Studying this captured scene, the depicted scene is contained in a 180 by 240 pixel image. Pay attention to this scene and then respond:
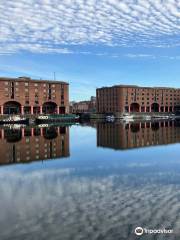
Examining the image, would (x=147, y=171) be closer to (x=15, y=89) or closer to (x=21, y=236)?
(x=21, y=236)

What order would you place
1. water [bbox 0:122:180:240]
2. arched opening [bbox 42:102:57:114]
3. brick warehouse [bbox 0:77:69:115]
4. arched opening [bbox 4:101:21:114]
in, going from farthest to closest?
arched opening [bbox 42:102:57:114]
arched opening [bbox 4:101:21:114]
brick warehouse [bbox 0:77:69:115]
water [bbox 0:122:180:240]

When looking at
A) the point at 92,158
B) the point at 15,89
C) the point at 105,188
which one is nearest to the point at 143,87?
the point at 15,89

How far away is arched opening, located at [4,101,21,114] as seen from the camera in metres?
129

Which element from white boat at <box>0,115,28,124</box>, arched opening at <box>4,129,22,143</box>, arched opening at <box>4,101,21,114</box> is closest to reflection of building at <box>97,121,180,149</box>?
arched opening at <box>4,129,22,143</box>

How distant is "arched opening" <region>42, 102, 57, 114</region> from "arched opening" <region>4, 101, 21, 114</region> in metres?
12.2

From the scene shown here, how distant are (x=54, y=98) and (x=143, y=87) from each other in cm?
6537

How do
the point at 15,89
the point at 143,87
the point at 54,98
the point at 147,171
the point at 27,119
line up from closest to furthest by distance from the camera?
the point at 147,171, the point at 27,119, the point at 15,89, the point at 54,98, the point at 143,87

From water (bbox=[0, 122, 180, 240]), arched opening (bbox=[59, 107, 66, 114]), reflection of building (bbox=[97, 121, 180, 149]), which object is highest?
arched opening (bbox=[59, 107, 66, 114])

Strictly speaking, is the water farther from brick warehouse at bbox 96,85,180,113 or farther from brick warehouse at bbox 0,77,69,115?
brick warehouse at bbox 96,85,180,113

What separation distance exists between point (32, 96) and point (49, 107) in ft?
35.2

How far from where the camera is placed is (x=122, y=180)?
19797 mm

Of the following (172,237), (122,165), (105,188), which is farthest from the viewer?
(122,165)

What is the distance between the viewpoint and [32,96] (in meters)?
132

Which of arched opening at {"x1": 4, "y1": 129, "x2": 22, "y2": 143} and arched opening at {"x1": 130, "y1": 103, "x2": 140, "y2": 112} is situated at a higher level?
arched opening at {"x1": 130, "y1": 103, "x2": 140, "y2": 112}
